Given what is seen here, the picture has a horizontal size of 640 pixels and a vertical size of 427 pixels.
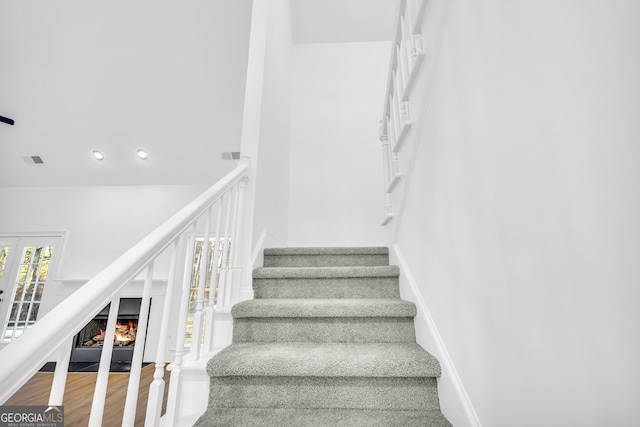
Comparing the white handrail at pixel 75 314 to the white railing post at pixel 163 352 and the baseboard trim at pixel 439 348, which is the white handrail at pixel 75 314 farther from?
the baseboard trim at pixel 439 348

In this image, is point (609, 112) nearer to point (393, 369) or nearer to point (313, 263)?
point (393, 369)

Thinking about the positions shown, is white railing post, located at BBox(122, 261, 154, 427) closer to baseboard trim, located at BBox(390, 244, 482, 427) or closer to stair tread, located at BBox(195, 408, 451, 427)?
stair tread, located at BBox(195, 408, 451, 427)

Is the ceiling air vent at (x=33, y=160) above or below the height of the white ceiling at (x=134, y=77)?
below

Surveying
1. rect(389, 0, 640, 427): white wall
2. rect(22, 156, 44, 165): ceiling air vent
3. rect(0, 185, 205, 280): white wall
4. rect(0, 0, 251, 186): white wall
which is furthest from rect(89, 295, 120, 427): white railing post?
rect(22, 156, 44, 165): ceiling air vent

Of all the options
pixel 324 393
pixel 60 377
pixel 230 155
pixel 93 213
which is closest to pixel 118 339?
pixel 93 213

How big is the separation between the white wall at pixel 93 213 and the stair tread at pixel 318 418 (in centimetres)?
436

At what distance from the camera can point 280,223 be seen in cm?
272

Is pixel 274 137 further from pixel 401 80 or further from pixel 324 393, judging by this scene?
pixel 324 393

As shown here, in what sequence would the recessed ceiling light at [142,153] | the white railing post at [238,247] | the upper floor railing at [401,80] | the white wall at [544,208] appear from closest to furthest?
the white wall at [544,208]
the upper floor railing at [401,80]
the white railing post at [238,247]
the recessed ceiling light at [142,153]

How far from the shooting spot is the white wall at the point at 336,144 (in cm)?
332

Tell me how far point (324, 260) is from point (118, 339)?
Result: 171 inches

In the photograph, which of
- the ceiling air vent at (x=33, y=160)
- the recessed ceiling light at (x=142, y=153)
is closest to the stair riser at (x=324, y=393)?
the recessed ceiling light at (x=142, y=153)

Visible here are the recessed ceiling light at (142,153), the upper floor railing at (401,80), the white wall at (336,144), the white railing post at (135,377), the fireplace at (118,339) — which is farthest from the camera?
the recessed ceiling light at (142,153)

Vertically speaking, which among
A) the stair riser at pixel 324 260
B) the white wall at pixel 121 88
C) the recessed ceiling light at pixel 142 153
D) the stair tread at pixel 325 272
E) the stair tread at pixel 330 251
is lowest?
the stair tread at pixel 325 272
